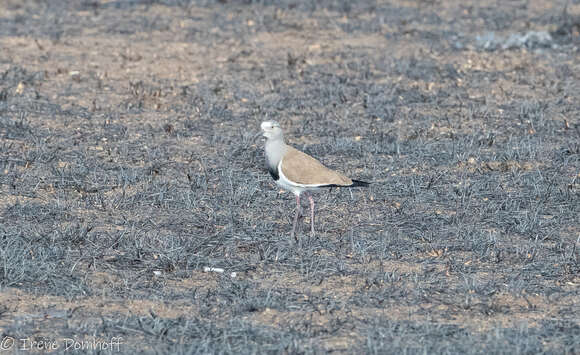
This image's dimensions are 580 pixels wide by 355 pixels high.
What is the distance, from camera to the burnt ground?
5465mm

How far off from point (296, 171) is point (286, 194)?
137cm

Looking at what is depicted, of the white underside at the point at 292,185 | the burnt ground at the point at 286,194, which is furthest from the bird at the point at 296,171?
the burnt ground at the point at 286,194

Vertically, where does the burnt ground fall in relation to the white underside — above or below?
below

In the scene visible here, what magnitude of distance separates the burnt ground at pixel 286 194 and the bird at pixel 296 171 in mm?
442

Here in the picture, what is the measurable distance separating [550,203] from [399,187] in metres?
1.21

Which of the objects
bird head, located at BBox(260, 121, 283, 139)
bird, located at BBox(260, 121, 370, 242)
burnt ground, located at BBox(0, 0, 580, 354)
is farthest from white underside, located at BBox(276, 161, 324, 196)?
burnt ground, located at BBox(0, 0, 580, 354)

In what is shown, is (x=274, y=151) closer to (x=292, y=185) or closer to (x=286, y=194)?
(x=292, y=185)

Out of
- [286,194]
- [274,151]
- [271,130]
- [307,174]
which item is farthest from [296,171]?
[286,194]

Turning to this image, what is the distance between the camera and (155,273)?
6059 millimetres

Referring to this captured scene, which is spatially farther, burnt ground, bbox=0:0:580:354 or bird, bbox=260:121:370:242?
bird, bbox=260:121:370:242

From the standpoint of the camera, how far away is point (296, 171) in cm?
645

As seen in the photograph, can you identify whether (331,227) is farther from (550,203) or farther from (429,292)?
(550,203)

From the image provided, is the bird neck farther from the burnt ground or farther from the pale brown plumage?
the burnt ground

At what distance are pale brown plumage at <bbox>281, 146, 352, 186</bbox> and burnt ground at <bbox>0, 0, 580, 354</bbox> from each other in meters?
0.47
